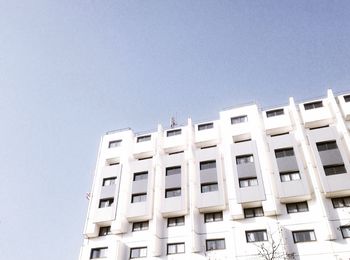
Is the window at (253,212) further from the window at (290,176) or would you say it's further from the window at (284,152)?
the window at (284,152)

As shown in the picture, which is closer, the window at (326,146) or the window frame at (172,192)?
the window at (326,146)

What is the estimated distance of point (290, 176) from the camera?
3331 centimetres

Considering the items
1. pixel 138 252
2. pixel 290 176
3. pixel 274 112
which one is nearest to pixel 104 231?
pixel 138 252

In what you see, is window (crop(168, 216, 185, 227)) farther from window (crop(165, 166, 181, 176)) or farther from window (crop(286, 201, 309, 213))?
window (crop(286, 201, 309, 213))

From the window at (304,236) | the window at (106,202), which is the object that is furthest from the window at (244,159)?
the window at (106,202)

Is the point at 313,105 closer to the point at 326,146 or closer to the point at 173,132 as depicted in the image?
the point at 326,146

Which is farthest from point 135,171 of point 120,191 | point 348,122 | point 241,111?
point 348,122

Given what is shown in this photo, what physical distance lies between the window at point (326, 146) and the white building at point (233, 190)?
0.10 metres

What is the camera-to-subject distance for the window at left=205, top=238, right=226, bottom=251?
32.0 metres

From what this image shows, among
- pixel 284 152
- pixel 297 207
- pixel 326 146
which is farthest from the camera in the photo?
pixel 284 152

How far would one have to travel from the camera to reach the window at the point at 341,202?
100ft

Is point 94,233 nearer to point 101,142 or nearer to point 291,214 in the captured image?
point 101,142

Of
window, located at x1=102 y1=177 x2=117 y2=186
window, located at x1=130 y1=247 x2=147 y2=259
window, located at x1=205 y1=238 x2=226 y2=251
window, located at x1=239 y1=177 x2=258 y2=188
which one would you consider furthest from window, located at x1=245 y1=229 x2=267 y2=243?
window, located at x1=102 y1=177 x2=117 y2=186

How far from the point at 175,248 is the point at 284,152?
52.6ft
